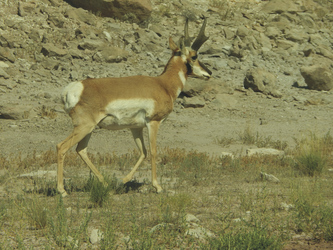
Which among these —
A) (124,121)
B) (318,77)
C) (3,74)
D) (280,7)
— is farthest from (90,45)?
Answer: (280,7)

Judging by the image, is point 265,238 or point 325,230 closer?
point 265,238

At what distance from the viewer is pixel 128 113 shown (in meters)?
8.02

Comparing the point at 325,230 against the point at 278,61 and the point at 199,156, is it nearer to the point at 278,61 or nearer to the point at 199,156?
the point at 199,156

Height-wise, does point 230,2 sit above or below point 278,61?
above

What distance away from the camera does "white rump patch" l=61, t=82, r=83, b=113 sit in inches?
303

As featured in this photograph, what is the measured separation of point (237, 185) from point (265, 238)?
361 centimetres

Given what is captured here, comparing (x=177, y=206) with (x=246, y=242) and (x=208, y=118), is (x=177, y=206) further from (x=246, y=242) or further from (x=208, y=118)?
(x=208, y=118)

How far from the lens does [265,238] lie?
5.11m

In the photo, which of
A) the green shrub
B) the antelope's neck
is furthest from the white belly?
the green shrub

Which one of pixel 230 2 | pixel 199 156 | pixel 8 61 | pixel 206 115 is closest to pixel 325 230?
pixel 199 156

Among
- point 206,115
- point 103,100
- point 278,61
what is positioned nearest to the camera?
point 103,100

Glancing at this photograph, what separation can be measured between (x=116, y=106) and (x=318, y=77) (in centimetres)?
1274

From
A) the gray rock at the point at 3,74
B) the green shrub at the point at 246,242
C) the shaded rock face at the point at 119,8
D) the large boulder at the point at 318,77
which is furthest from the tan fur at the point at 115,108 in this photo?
the shaded rock face at the point at 119,8

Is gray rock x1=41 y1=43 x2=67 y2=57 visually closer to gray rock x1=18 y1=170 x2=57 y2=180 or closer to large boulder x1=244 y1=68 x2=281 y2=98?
large boulder x1=244 y1=68 x2=281 y2=98
